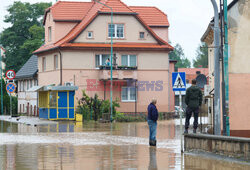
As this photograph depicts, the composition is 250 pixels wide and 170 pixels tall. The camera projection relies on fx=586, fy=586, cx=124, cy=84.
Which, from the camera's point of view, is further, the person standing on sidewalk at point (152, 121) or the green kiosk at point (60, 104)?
the green kiosk at point (60, 104)

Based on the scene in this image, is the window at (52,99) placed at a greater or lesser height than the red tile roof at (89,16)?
lesser

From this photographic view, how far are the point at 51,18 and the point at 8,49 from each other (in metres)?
24.5

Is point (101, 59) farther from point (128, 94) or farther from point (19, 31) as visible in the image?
point (19, 31)

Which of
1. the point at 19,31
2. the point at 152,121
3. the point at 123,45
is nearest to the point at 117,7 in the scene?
the point at 123,45

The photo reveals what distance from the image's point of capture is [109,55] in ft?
170

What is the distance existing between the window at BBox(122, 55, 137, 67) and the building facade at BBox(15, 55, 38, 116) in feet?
34.9

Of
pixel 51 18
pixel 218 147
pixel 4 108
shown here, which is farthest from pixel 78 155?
pixel 4 108

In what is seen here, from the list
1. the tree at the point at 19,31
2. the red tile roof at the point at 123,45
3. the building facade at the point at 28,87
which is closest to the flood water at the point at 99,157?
the red tile roof at the point at 123,45

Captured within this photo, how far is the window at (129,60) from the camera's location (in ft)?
172

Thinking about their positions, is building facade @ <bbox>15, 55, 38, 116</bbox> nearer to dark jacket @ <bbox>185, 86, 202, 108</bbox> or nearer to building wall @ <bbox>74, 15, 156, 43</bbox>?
building wall @ <bbox>74, 15, 156, 43</bbox>

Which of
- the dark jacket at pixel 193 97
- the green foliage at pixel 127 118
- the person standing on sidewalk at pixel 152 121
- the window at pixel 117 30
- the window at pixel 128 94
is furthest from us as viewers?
the window at pixel 128 94

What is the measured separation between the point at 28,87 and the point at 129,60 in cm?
1689

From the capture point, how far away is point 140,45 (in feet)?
172

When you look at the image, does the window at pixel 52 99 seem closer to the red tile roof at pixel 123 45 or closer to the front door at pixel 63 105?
the front door at pixel 63 105
